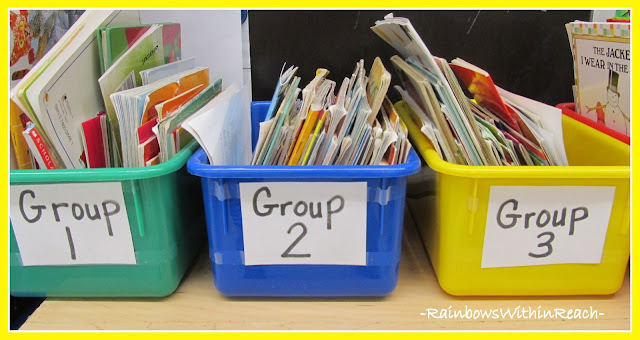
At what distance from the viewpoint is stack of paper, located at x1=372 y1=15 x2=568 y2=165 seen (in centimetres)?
60

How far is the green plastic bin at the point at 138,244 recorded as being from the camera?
1.84 ft

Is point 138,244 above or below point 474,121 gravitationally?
below

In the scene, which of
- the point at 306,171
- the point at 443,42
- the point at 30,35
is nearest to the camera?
the point at 306,171

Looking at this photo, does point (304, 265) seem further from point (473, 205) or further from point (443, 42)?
point (443, 42)

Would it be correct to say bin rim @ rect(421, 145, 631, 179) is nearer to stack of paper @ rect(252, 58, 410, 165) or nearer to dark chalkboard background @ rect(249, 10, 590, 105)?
stack of paper @ rect(252, 58, 410, 165)

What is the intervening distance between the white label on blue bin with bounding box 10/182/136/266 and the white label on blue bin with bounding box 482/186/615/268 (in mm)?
476

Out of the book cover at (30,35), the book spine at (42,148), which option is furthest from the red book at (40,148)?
the book cover at (30,35)

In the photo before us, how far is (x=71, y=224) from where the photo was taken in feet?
1.96

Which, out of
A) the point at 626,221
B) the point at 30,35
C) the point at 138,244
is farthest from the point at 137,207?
the point at 626,221

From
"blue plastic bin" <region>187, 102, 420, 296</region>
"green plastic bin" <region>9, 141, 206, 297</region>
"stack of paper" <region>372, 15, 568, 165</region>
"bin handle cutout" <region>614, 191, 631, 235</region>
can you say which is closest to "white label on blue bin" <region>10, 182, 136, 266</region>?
"green plastic bin" <region>9, 141, 206, 297</region>

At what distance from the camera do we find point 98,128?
2.11 ft

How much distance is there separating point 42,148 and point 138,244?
17 cm

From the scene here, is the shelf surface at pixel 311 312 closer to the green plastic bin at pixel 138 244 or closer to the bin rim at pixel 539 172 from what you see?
the green plastic bin at pixel 138 244

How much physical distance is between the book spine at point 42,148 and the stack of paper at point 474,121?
1.54 ft
